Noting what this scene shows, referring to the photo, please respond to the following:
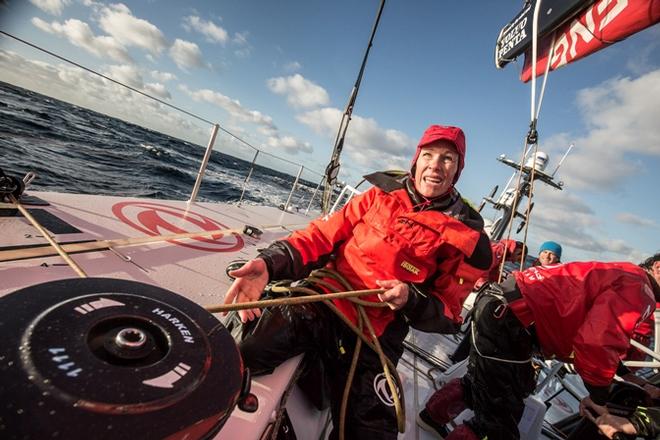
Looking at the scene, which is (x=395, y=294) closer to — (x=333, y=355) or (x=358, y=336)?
(x=358, y=336)

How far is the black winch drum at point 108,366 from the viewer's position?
1.42ft

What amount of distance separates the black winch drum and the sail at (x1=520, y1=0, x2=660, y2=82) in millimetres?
2723

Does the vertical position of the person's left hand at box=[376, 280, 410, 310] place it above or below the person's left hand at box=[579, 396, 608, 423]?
above

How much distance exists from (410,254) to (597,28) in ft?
6.72

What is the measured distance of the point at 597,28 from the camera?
6.97 feet

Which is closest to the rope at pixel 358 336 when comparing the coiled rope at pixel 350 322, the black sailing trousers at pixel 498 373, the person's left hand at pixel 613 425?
the coiled rope at pixel 350 322

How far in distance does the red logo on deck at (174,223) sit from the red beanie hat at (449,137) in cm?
205

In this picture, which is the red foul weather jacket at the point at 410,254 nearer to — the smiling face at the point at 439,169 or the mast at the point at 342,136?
the smiling face at the point at 439,169

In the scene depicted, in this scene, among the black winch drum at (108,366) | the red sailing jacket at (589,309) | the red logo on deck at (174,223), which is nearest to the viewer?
the black winch drum at (108,366)

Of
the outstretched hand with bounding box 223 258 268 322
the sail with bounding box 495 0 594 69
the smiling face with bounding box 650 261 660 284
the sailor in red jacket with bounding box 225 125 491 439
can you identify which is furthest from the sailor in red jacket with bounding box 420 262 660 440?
the sail with bounding box 495 0 594 69

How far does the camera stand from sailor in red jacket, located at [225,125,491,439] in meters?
1.50

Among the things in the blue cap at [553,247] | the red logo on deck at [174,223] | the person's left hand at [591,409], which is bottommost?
the red logo on deck at [174,223]

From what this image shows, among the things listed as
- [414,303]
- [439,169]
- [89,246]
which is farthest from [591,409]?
[89,246]

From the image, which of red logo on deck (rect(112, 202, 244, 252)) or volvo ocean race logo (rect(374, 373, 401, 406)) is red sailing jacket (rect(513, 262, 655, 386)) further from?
red logo on deck (rect(112, 202, 244, 252))
